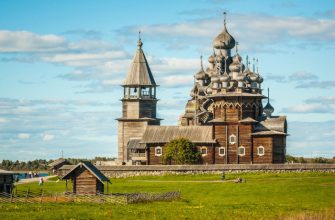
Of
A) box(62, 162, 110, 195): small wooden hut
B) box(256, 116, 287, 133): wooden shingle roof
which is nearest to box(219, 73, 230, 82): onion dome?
box(256, 116, 287, 133): wooden shingle roof

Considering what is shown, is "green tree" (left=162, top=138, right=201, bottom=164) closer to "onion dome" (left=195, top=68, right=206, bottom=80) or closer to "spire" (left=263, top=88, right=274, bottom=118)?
"spire" (left=263, top=88, right=274, bottom=118)

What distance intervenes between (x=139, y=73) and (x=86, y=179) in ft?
132

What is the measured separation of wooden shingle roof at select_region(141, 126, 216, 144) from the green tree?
46.3 inches

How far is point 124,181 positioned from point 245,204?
26.8 meters

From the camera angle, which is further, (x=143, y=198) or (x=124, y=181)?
(x=124, y=181)

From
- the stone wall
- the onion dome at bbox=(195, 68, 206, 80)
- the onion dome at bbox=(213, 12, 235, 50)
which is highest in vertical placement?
the onion dome at bbox=(213, 12, 235, 50)

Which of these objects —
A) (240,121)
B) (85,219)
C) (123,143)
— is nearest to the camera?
(85,219)

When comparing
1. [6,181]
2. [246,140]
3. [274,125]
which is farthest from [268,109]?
[6,181]

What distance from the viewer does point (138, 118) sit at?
103 metres

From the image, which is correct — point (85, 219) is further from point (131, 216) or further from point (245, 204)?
point (245, 204)

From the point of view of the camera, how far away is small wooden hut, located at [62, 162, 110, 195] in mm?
63438

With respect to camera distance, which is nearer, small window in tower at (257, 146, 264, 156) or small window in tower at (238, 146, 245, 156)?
small window in tower at (257, 146, 264, 156)

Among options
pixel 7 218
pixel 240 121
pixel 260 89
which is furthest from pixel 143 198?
pixel 260 89

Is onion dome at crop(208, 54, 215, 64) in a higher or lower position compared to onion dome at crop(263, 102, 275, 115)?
higher
